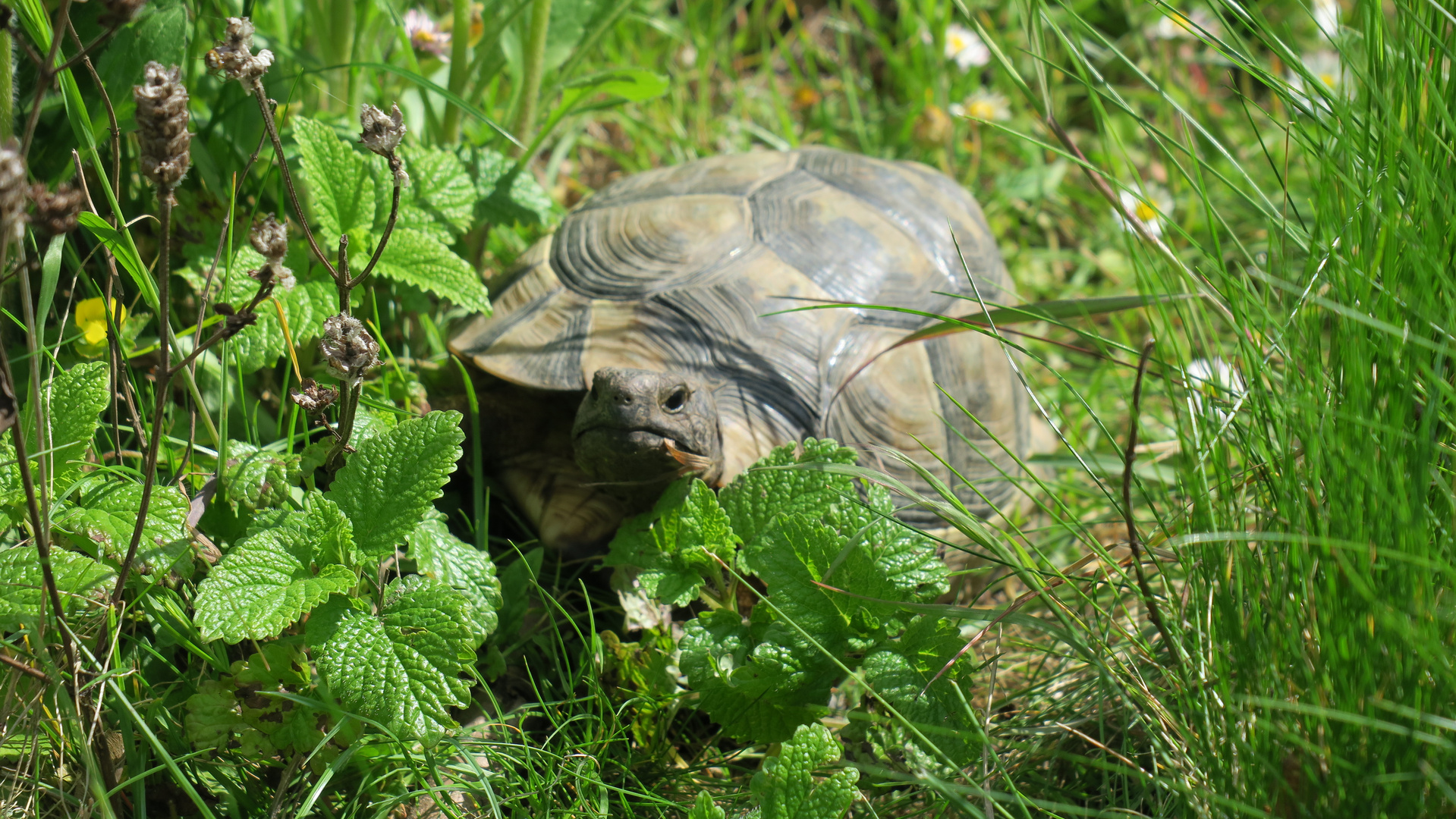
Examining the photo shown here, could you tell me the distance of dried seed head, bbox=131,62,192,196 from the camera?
105 centimetres

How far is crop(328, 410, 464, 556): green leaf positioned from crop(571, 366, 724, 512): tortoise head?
45 cm

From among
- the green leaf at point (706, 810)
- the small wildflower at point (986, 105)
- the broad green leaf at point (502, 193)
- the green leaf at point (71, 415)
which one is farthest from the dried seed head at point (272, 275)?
the small wildflower at point (986, 105)

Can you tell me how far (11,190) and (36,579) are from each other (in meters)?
0.66

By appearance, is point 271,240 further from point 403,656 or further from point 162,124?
point 403,656

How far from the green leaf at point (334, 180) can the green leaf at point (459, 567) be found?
25.7 inches

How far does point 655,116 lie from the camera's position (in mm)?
3693

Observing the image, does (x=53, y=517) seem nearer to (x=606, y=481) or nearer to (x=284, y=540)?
(x=284, y=540)

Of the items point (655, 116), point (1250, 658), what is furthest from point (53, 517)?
point (655, 116)

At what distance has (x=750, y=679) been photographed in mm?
1550

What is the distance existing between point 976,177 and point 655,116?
1361 millimetres

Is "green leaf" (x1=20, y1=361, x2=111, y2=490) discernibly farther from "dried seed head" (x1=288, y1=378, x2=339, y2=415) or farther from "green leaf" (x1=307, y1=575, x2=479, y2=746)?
"green leaf" (x1=307, y1=575, x2=479, y2=746)

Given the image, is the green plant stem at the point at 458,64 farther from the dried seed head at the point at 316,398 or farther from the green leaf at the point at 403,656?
the green leaf at the point at 403,656

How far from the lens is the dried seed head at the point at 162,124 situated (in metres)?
1.05

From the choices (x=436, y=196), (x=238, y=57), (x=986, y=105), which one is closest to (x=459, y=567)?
(x=238, y=57)
